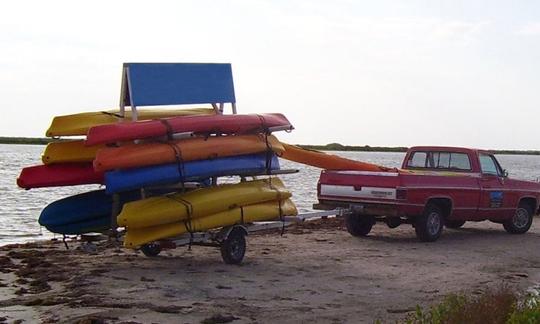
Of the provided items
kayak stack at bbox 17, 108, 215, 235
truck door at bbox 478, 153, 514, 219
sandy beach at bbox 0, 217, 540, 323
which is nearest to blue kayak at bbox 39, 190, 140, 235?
kayak stack at bbox 17, 108, 215, 235

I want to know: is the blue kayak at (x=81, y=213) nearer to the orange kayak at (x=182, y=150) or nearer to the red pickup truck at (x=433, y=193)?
the orange kayak at (x=182, y=150)

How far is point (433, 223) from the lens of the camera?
653 inches

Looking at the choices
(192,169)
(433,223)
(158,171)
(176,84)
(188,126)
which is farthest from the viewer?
(433,223)

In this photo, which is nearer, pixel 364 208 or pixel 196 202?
pixel 196 202

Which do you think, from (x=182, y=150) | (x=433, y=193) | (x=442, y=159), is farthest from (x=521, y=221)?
(x=182, y=150)

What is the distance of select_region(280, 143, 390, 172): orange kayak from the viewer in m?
16.0

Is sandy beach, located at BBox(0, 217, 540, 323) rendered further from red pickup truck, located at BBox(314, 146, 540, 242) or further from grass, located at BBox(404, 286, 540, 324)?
grass, located at BBox(404, 286, 540, 324)

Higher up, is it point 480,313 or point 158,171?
point 158,171

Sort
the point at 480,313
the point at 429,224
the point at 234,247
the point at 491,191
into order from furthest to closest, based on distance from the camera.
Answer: the point at 491,191
the point at 429,224
the point at 234,247
the point at 480,313

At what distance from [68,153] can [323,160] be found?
5.67 metres

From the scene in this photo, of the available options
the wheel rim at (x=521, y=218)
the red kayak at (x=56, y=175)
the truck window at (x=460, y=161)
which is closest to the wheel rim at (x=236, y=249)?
the red kayak at (x=56, y=175)

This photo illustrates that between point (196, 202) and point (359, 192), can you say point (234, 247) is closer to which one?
point (196, 202)

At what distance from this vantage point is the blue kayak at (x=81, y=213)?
42.2 feet

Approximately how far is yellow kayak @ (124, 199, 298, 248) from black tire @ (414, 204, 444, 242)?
323 centimetres
